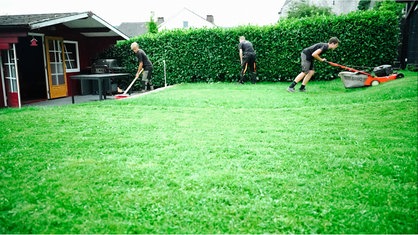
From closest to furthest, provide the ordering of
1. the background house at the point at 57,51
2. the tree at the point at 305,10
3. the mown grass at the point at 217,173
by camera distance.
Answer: the mown grass at the point at 217,173 → the background house at the point at 57,51 → the tree at the point at 305,10

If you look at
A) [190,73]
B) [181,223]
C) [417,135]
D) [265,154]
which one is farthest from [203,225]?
[190,73]

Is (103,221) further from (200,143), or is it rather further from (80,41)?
(80,41)

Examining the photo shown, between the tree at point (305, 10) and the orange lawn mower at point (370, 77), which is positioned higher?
the tree at point (305, 10)

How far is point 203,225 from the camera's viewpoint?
9.55ft

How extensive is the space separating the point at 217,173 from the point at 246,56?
10.2 m

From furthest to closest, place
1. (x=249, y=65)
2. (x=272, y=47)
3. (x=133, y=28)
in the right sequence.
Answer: (x=133, y=28), (x=249, y=65), (x=272, y=47)

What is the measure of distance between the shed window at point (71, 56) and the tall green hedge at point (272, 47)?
170 cm

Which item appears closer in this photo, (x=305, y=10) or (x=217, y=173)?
(x=217, y=173)

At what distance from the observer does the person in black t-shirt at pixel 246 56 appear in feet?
43.8

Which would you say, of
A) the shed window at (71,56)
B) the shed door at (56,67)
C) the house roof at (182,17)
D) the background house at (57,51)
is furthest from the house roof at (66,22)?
the house roof at (182,17)

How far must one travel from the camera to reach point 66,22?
13.8 meters

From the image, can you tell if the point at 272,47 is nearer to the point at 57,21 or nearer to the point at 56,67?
the point at 57,21

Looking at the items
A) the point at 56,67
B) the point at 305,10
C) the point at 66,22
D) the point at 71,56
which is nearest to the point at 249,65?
the point at 66,22

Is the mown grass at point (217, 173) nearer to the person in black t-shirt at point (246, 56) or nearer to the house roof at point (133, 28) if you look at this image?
the person in black t-shirt at point (246, 56)
